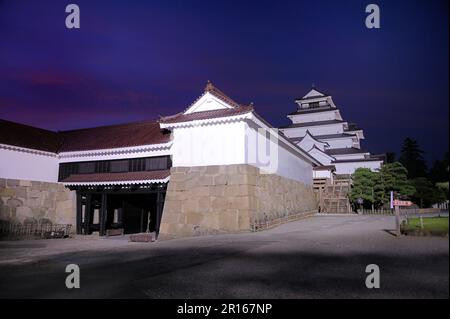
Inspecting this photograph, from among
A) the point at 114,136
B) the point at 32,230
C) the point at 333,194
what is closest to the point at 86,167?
the point at 114,136

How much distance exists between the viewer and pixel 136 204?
23.5m

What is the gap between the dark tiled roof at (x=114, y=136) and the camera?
1925 cm

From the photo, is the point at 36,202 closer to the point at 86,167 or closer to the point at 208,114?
the point at 86,167

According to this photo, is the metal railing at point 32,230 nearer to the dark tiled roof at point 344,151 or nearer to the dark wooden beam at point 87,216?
the dark wooden beam at point 87,216

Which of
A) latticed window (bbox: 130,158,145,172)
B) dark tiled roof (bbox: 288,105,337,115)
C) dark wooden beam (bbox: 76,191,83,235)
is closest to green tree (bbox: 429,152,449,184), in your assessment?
latticed window (bbox: 130,158,145,172)

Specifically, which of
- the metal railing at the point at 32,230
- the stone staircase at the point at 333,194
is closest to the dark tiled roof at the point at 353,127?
the stone staircase at the point at 333,194

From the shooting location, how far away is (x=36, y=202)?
785 inches

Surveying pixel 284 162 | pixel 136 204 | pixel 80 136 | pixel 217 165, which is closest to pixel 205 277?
pixel 217 165

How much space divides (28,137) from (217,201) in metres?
13.9

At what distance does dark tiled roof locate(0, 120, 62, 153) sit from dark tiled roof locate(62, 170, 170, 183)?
105 inches

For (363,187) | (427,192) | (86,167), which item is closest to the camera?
(427,192)

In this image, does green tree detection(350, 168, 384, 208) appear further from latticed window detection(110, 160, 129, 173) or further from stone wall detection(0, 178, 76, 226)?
stone wall detection(0, 178, 76, 226)
